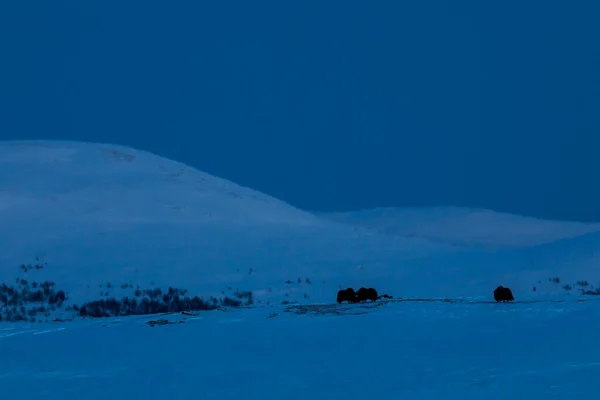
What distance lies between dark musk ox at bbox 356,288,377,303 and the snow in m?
0.29

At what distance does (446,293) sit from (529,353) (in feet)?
27.1

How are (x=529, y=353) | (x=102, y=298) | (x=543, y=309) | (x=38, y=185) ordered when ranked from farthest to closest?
(x=38, y=185), (x=102, y=298), (x=543, y=309), (x=529, y=353)

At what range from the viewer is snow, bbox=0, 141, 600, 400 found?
4.55m

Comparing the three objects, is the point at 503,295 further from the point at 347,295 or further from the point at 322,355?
A: the point at 322,355

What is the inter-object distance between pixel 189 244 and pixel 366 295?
13.0m

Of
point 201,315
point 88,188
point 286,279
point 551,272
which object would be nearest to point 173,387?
point 201,315

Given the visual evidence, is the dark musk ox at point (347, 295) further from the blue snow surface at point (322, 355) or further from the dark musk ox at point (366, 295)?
the blue snow surface at point (322, 355)

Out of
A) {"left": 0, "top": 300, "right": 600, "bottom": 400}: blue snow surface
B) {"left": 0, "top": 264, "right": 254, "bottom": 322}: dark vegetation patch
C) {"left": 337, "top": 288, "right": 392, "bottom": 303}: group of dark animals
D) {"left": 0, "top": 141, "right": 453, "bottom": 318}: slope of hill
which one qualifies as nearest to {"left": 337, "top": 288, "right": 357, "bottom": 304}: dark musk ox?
{"left": 337, "top": 288, "right": 392, "bottom": 303}: group of dark animals

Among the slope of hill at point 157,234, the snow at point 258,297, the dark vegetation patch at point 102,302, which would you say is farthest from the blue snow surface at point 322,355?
the slope of hill at point 157,234

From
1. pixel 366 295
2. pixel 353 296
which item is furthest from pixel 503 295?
pixel 353 296

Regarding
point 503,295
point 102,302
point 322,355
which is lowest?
point 322,355

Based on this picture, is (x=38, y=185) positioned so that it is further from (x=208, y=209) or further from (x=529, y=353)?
(x=529, y=353)

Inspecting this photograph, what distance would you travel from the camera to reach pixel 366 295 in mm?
8070

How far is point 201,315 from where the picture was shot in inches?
292
